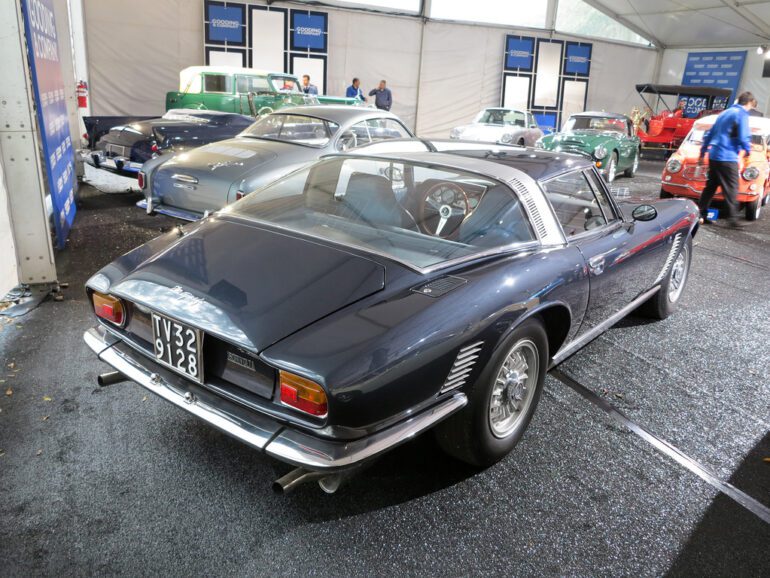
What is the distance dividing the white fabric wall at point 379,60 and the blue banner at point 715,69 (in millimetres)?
1511

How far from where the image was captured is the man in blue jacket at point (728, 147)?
753 cm

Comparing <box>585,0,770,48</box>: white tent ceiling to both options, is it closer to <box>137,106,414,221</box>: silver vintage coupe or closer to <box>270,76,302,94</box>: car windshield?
<box>270,76,302,94</box>: car windshield

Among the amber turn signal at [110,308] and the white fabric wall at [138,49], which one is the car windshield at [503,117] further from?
the amber turn signal at [110,308]

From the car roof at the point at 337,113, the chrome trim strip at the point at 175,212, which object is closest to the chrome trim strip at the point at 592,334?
the chrome trim strip at the point at 175,212

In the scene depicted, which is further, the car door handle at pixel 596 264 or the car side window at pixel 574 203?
the car side window at pixel 574 203

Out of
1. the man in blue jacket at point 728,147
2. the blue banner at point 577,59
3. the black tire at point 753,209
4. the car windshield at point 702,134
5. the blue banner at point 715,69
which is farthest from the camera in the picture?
the blue banner at point 577,59

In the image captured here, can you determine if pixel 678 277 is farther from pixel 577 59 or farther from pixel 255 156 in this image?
pixel 577 59

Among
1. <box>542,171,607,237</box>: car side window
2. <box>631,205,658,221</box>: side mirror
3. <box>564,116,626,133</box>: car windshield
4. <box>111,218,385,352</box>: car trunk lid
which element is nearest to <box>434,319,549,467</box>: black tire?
<box>111,218,385,352</box>: car trunk lid

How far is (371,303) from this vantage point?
6.97 feet

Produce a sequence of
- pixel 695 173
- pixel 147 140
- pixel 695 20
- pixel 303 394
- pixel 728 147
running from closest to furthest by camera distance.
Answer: pixel 303 394, pixel 147 140, pixel 728 147, pixel 695 173, pixel 695 20

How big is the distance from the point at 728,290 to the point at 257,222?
4.58 m

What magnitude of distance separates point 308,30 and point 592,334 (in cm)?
1593

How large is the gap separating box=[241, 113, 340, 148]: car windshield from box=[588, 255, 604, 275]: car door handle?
13.3 feet

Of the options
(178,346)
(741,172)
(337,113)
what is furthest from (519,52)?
(178,346)
